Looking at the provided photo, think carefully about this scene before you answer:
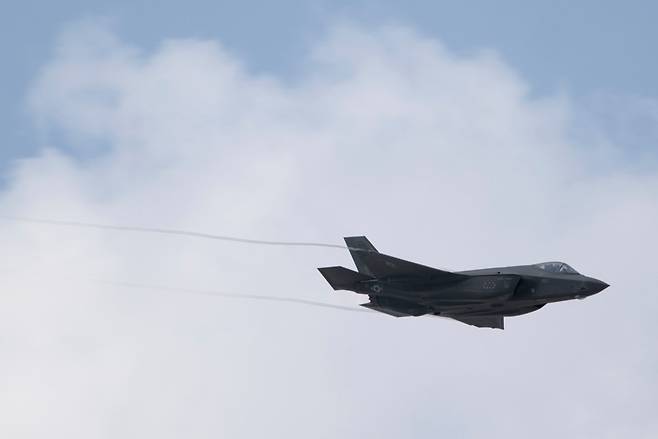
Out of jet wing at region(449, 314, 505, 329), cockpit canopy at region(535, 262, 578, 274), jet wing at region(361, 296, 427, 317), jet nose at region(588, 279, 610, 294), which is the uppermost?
cockpit canopy at region(535, 262, 578, 274)

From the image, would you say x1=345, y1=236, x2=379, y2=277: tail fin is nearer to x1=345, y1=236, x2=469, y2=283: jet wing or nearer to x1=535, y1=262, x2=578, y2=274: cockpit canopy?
x1=345, y1=236, x2=469, y2=283: jet wing

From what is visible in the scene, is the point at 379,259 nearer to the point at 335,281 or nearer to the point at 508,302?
the point at 335,281

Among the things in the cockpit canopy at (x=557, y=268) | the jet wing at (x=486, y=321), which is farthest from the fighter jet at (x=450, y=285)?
the jet wing at (x=486, y=321)

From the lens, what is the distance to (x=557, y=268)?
189ft

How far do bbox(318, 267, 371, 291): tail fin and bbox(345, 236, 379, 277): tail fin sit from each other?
50 cm

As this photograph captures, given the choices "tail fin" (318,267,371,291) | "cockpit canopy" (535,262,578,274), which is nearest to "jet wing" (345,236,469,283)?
"tail fin" (318,267,371,291)

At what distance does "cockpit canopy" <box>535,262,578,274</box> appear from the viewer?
57.5 metres

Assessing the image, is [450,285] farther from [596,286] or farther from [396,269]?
[596,286]

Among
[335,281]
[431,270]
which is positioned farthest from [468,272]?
[335,281]

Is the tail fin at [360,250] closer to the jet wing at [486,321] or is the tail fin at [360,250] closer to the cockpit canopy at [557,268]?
the jet wing at [486,321]

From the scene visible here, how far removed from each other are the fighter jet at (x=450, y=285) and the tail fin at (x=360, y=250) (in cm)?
5

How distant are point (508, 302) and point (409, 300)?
13.9ft

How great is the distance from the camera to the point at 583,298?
187 ft

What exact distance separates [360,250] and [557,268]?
8.58 meters
